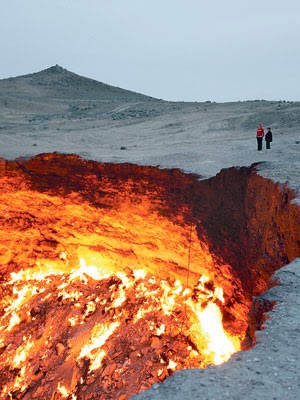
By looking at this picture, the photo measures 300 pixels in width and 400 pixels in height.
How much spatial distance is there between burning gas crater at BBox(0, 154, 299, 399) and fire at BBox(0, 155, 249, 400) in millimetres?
29

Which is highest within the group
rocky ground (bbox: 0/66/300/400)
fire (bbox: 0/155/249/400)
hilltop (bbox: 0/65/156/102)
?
hilltop (bbox: 0/65/156/102)

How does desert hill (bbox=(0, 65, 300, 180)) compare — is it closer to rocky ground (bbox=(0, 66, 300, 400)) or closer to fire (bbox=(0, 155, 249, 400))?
rocky ground (bbox=(0, 66, 300, 400))

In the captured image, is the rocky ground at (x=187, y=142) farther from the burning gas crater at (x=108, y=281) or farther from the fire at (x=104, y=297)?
the fire at (x=104, y=297)

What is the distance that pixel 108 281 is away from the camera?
37.1 ft

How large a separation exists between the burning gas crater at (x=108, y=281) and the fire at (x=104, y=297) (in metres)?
0.03

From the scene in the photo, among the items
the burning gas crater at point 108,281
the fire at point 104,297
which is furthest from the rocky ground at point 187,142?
the fire at point 104,297

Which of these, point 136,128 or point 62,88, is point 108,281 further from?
point 62,88

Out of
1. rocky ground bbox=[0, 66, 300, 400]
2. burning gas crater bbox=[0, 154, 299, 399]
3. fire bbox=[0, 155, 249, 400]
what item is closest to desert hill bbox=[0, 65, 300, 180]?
rocky ground bbox=[0, 66, 300, 400]

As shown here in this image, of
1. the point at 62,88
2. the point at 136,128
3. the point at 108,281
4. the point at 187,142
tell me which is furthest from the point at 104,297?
the point at 62,88

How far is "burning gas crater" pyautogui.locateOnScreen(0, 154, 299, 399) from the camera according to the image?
8555 millimetres

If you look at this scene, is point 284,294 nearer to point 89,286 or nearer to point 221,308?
point 221,308

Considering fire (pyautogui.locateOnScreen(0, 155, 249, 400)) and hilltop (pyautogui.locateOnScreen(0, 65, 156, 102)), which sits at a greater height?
hilltop (pyautogui.locateOnScreen(0, 65, 156, 102))

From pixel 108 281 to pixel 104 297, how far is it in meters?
0.72

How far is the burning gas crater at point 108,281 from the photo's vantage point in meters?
8.55
